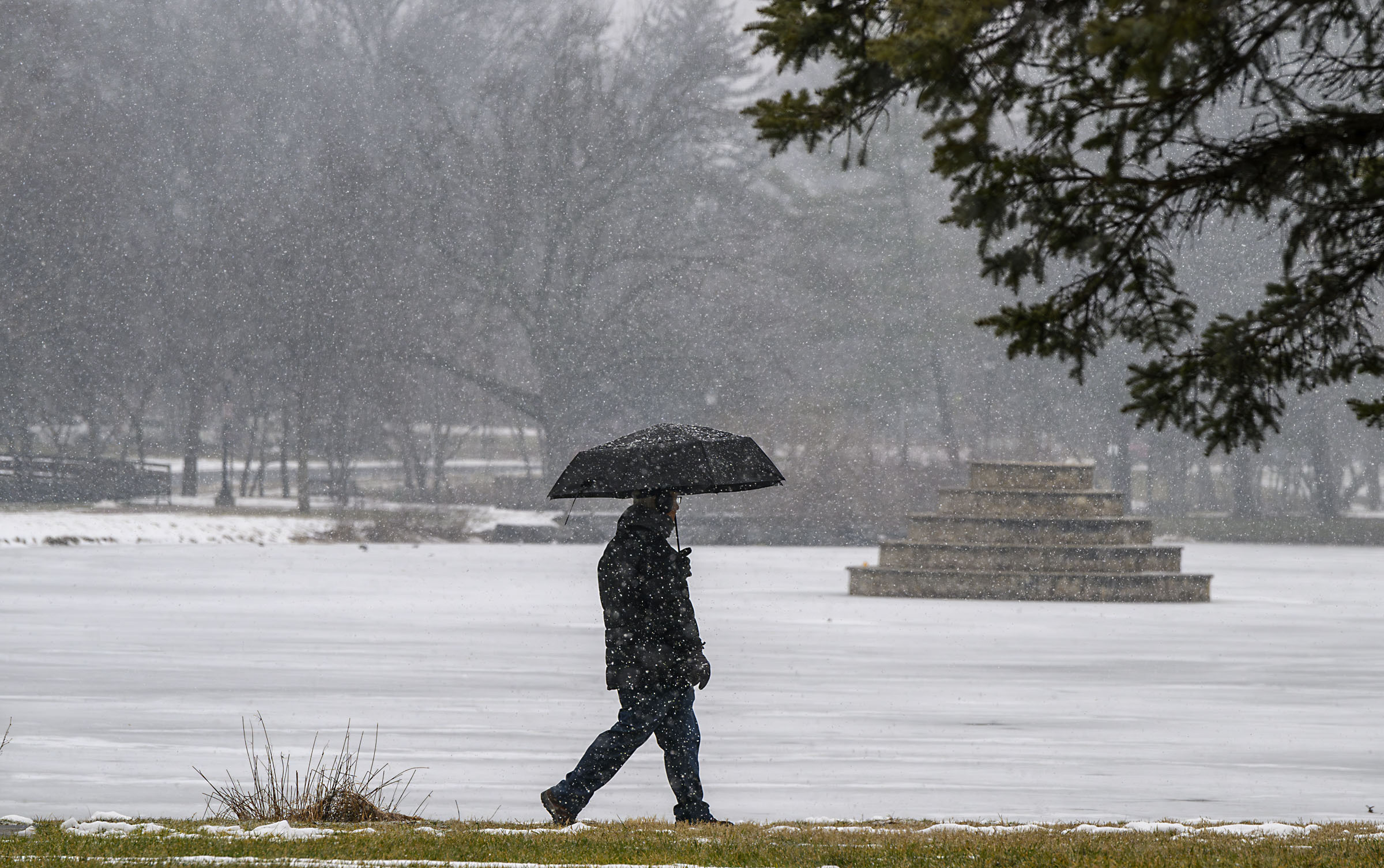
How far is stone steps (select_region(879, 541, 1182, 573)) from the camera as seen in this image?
2653 centimetres

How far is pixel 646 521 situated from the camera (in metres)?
8.31

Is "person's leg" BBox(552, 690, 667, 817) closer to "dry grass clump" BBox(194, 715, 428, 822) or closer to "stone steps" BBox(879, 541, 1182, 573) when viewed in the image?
"dry grass clump" BBox(194, 715, 428, 822)

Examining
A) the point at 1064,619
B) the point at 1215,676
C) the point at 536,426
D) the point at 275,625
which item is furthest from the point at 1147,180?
the point at 536,426

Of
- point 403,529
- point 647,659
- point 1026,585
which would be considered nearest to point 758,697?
point 647,659

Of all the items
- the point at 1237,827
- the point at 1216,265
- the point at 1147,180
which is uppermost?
the point at 1216,265

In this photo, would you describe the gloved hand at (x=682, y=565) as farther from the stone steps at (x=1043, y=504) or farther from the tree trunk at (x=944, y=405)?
the tree trunk at (x=944, y=405)

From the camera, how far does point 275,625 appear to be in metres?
19.3

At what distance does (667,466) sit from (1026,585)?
18680 millimetres

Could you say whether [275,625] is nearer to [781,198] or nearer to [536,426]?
[536,426]

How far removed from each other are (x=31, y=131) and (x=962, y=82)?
139 feet

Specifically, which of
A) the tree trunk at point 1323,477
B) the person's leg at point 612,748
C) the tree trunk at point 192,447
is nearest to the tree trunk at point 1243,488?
the tree trunk at point 1323,477

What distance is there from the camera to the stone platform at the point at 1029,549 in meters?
26.1

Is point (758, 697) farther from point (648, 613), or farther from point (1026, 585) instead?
point (1026, 585)

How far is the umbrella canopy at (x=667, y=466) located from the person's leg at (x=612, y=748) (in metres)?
0.91
